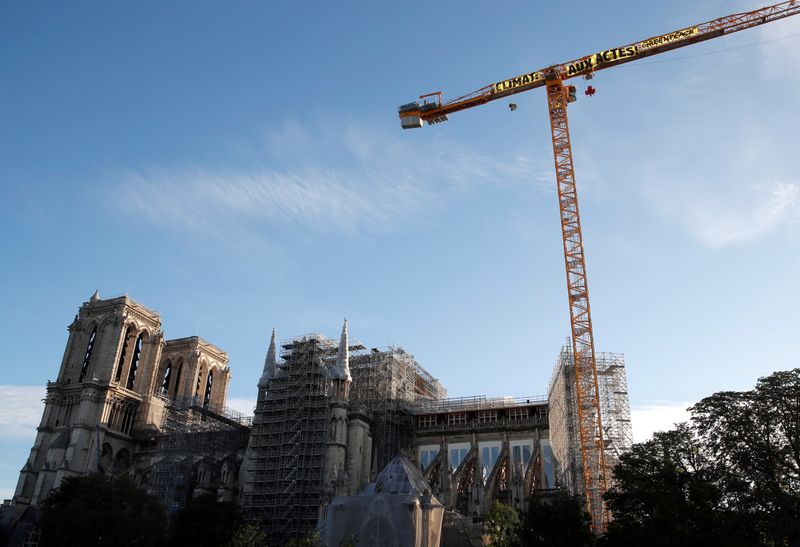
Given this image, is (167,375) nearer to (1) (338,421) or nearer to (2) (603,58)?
(1) (338,421)

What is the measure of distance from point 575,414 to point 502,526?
28.1m

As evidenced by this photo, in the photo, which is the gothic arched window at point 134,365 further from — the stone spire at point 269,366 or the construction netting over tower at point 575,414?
the construction netting over tower at point 575,414

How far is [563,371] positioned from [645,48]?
36.5m

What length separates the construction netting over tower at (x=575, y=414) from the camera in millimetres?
76812

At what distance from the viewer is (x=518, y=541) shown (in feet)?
184

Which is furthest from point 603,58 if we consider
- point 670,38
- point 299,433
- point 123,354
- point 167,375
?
point 167,375

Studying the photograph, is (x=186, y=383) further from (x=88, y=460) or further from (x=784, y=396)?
(x=784, y=396)

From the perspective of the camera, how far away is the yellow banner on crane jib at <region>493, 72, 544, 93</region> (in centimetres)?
7969

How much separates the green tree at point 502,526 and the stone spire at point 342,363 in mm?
25030

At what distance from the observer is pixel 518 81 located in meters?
80.7

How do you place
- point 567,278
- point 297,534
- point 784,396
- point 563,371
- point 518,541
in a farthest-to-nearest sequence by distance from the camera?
point 563,371
point 567,278
point 297,534
point 518,541
point 784,396

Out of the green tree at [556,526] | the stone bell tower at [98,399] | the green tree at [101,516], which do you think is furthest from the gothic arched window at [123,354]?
the green tree at [556,526]

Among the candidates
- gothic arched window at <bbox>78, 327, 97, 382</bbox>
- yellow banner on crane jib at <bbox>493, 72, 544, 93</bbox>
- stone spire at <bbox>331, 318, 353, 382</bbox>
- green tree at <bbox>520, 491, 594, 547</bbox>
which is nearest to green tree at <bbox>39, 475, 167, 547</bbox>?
stone spire at <bbox>331, 318, 353, 382</bbox>

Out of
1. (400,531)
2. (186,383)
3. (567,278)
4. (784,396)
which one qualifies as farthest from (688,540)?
(186,383)
